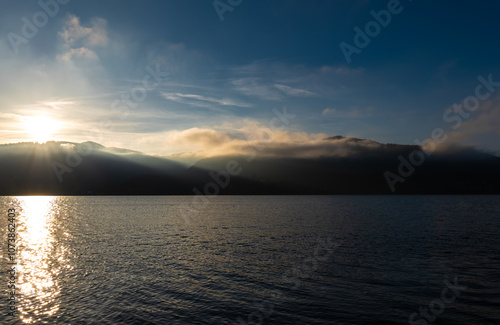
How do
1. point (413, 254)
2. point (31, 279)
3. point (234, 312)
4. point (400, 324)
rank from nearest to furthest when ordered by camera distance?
point (400, 324), point (234, 312), point (31, 279), point (413, 254)

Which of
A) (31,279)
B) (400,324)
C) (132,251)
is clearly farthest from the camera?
(132,251)

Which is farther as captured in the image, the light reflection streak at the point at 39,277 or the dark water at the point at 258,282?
the light reflection streak at the point at 39,277

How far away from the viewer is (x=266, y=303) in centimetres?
3158

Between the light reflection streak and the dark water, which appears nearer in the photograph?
the dark water

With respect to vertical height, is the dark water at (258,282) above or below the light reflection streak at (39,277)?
below

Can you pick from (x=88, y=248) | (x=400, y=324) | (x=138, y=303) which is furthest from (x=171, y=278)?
(x=88, y=248)

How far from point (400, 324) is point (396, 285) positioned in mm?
10675

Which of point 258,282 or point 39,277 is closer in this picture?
point 258,282

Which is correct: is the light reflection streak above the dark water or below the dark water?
above

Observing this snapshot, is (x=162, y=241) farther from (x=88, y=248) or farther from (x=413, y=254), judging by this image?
(x=413, y=254)

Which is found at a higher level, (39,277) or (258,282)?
(39,277)

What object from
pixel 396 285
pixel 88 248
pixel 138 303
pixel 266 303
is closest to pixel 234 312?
pixel 266 303

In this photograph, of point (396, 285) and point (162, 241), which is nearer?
point (396, 285)

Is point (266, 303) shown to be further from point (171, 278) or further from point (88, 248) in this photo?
point (88, 248)
